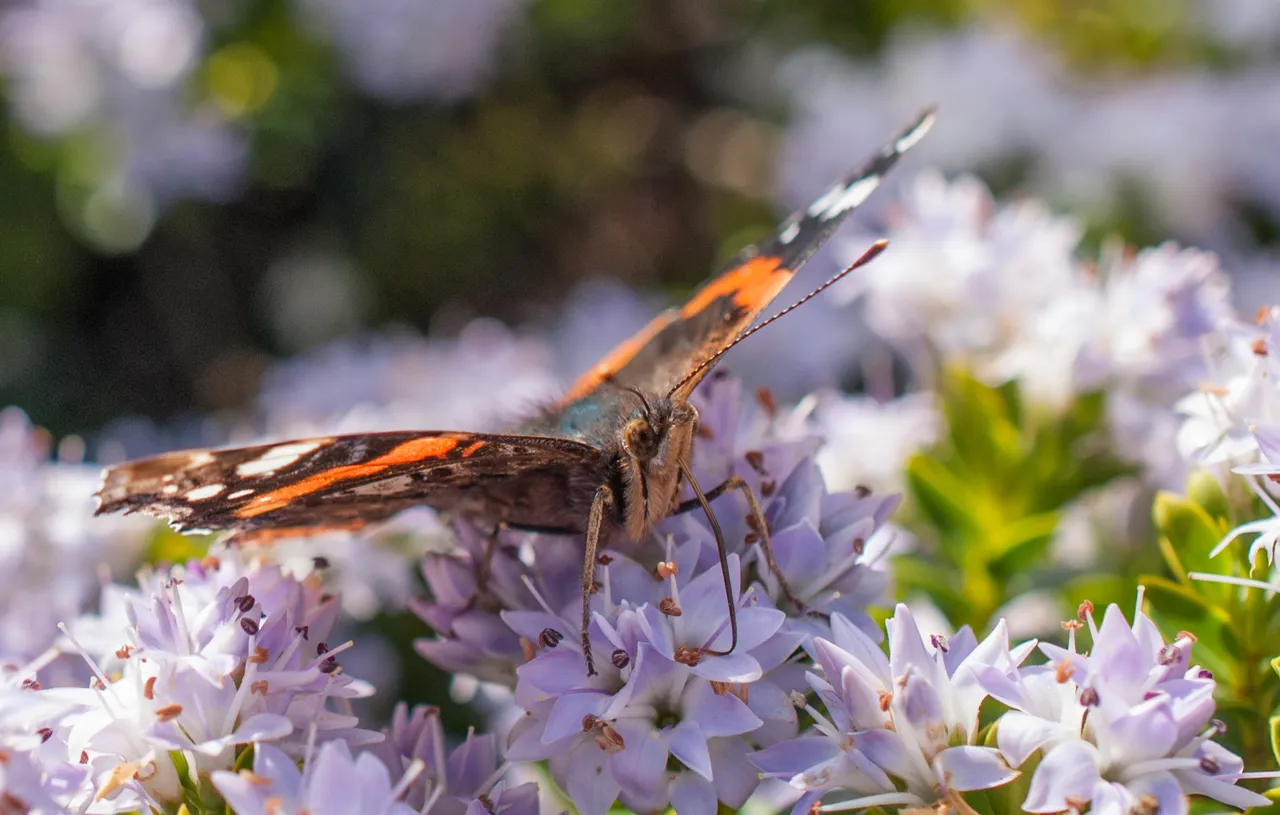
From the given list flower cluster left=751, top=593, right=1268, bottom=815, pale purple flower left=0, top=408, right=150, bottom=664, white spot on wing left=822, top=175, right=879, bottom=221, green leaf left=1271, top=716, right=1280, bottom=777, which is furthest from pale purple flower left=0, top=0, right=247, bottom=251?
green leaf left=1271, top=716, right=1280, bottom=777

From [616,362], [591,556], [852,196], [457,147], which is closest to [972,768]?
[591,556]

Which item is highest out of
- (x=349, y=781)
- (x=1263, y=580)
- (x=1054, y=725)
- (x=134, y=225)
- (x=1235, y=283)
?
(x=134, y=225)

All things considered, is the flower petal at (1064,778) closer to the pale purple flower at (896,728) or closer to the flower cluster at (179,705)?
the pale purple flower at (896,728)

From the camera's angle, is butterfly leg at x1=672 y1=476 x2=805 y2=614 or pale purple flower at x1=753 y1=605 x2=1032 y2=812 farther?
butterfly leg at x1=672 y1=476 x2=805 y2=614

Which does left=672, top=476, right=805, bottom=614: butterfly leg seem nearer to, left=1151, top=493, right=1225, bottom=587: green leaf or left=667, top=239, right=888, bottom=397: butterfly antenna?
left=667, top=239, right=888, bottom=397: butterfly antenna

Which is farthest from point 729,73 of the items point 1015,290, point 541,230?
point 1015,290

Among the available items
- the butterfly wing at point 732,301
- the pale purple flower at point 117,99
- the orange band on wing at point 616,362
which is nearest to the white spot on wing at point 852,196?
the butterfly wing at point 732,301

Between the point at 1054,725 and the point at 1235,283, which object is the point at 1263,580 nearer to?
the point at 1054,725
